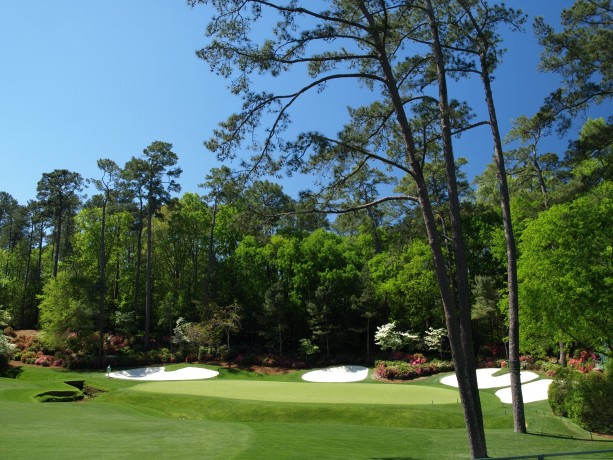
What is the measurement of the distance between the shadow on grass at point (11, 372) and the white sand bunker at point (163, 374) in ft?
19.1

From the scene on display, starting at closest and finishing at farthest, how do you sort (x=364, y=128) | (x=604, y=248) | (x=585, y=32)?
1. (x=364, y=128)
2. (x=585, y=32)
3. (x=604, y=248)

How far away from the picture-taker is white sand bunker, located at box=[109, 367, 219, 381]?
30.8m

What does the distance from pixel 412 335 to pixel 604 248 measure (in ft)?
57.2

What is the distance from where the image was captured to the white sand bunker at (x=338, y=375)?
30.3 m

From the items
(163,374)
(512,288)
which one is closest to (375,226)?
(163,374)

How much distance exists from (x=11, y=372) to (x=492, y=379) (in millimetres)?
29995

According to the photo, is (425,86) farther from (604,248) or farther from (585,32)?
(604,248)

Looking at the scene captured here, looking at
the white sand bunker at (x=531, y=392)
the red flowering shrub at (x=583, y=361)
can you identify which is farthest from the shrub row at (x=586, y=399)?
the red flowering shrub at (x=583, y=361)

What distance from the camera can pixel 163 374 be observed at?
31594 mm

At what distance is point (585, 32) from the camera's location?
45.7 feet

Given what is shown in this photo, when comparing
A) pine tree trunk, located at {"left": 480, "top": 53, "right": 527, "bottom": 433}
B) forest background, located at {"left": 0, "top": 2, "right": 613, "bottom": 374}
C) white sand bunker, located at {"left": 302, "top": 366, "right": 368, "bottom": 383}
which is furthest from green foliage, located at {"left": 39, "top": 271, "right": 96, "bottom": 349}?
pine tree trunk, located at {"left": 480, "top": 53, "right": 527, "bottom": 433}

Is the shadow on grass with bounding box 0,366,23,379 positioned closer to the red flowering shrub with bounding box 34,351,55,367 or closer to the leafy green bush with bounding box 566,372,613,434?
the red flowering shrub with bounding box 34,351,55,367

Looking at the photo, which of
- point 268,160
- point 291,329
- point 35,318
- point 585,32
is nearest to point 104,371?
point 291,329

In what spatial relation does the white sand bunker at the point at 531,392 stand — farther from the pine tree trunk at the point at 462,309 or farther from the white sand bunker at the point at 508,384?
the pine tree trunk at the point at 462,309
